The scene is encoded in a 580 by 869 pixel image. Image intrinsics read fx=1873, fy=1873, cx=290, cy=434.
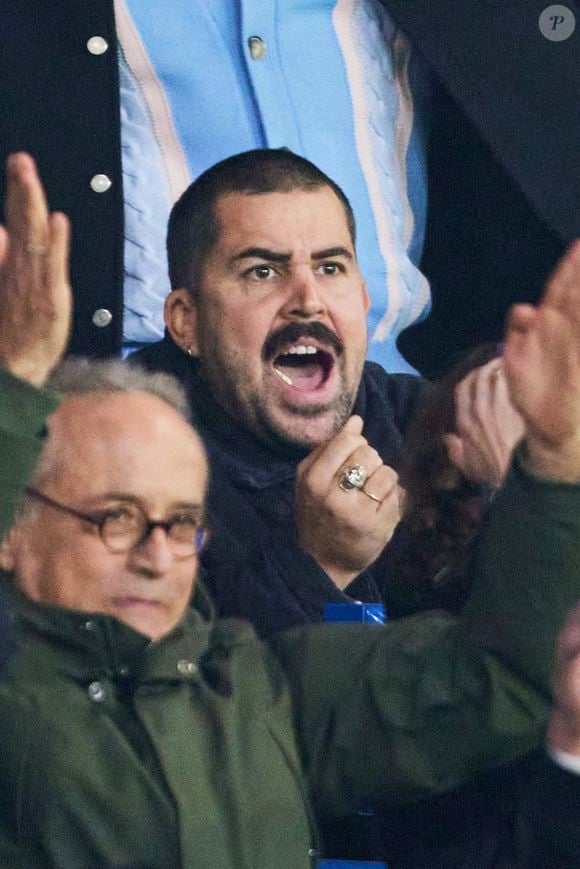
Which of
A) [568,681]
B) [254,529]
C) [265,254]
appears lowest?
[568,681]

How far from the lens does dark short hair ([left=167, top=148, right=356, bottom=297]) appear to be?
176cm

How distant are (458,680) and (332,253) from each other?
19.0 inches

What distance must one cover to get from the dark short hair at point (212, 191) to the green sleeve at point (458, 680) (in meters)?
0.42

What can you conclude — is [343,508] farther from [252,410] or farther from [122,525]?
[122,525]

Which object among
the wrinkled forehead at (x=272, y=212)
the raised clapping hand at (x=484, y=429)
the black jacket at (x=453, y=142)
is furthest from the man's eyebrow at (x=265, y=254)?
the raised clapping hand at (x=484, y=429)

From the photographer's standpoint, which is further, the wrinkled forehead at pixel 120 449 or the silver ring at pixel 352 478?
the silver ring at pixel 352 478

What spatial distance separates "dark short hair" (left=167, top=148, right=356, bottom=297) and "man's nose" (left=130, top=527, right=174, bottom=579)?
0.33 meters

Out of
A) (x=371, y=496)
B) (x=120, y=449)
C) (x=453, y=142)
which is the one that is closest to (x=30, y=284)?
(x=120, y=449)

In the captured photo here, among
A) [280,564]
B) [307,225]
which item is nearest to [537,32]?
[307,225]

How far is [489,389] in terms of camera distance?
179 centimetres

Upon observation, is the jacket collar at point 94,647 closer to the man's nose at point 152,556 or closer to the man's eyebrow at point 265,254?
the man's nose at point 152,556

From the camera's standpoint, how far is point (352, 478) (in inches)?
68.4

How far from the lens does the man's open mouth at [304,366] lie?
1730mm

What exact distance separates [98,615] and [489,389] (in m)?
0.51
